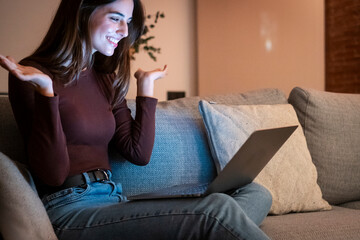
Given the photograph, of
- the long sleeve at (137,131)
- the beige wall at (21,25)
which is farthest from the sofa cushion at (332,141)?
the beige wall at (21,25)

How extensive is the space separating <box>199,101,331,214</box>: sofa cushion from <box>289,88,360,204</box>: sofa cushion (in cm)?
12

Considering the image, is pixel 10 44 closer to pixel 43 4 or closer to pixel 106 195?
pixel 43 4

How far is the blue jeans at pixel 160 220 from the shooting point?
1146 mm

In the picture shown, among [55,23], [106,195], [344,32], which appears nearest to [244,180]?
[106,195]

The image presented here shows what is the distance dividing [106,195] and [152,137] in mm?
334

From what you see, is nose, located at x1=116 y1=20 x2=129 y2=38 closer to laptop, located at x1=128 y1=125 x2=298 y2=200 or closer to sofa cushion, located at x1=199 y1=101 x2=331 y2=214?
sofa cushion, located at x1=199 y1=101 x2=331 y2=214

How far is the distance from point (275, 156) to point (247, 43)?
129 inches

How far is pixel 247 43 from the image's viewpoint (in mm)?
5055

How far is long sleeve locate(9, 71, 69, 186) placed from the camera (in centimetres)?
133

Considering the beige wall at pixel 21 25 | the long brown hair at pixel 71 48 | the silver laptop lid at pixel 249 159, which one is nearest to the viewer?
the silver laptop lid at pixel 249 159

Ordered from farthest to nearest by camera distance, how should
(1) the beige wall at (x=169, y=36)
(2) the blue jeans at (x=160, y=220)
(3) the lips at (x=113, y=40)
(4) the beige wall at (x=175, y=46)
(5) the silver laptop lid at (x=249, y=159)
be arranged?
(4) the beige wall at (x=175, y=46), (1) the beige wall at (x=169, y=36), (3) the lips at (x=113, y=40), (5) the silver laptop lid at (x=249, y=159), (2) the blue jeans at (x=160, y=220)

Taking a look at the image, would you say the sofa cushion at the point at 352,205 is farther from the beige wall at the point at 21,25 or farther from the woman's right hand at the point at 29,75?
the beige wall at the point at 21,25

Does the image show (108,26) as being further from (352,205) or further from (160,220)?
(352,205)

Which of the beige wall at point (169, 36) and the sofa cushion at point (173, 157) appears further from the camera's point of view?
the beige wall at point (169, 36)
